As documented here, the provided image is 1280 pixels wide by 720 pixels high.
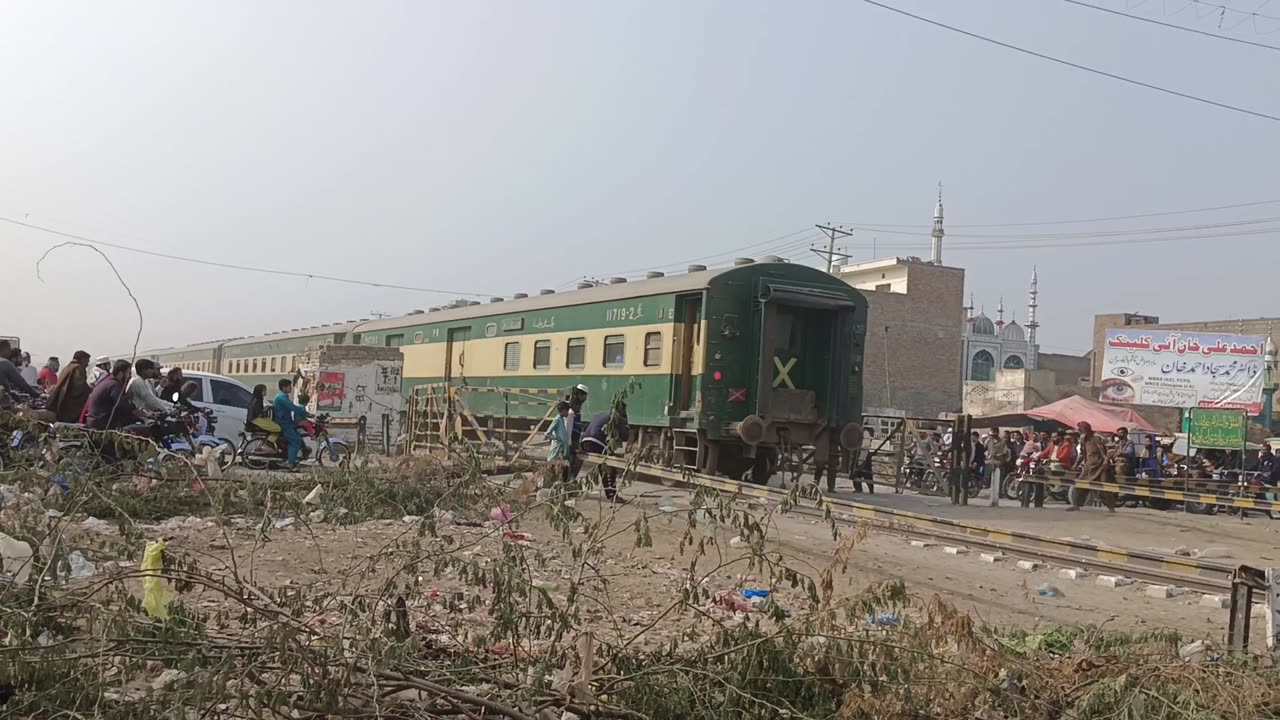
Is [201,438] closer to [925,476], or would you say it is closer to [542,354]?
[542,354]

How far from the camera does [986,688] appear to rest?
4.48 metres

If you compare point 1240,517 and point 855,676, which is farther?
point 1240,517

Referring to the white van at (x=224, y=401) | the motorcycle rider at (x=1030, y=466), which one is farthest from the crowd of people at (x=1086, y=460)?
the white van at (x=224, y=401)

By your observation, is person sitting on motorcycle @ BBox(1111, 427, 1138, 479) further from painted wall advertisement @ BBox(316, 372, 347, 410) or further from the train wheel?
painted wall advertisement @ BBox(316, 372, 347, 410)

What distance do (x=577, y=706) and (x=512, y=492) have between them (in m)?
2.66

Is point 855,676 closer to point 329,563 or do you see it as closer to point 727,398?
point 329,563

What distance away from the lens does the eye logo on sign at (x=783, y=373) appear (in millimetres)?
15734

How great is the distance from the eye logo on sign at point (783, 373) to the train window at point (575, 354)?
3.49m

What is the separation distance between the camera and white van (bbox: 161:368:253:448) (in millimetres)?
16188

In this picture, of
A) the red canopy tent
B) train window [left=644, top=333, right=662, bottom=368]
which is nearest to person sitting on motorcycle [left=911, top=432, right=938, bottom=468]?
train window [left=644, top=333, right=662, bottom=368]

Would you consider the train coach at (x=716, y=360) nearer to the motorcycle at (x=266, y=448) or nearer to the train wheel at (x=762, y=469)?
the train wheel at (x=762, y=469)

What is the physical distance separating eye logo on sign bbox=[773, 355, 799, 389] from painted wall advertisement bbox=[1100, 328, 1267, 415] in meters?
20.6

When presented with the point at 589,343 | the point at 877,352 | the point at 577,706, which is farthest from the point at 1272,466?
the point at 877,352

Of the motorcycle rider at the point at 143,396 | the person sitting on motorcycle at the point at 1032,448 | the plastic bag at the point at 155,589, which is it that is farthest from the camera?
the person sitting on motorcycle at the point at 1032,448
